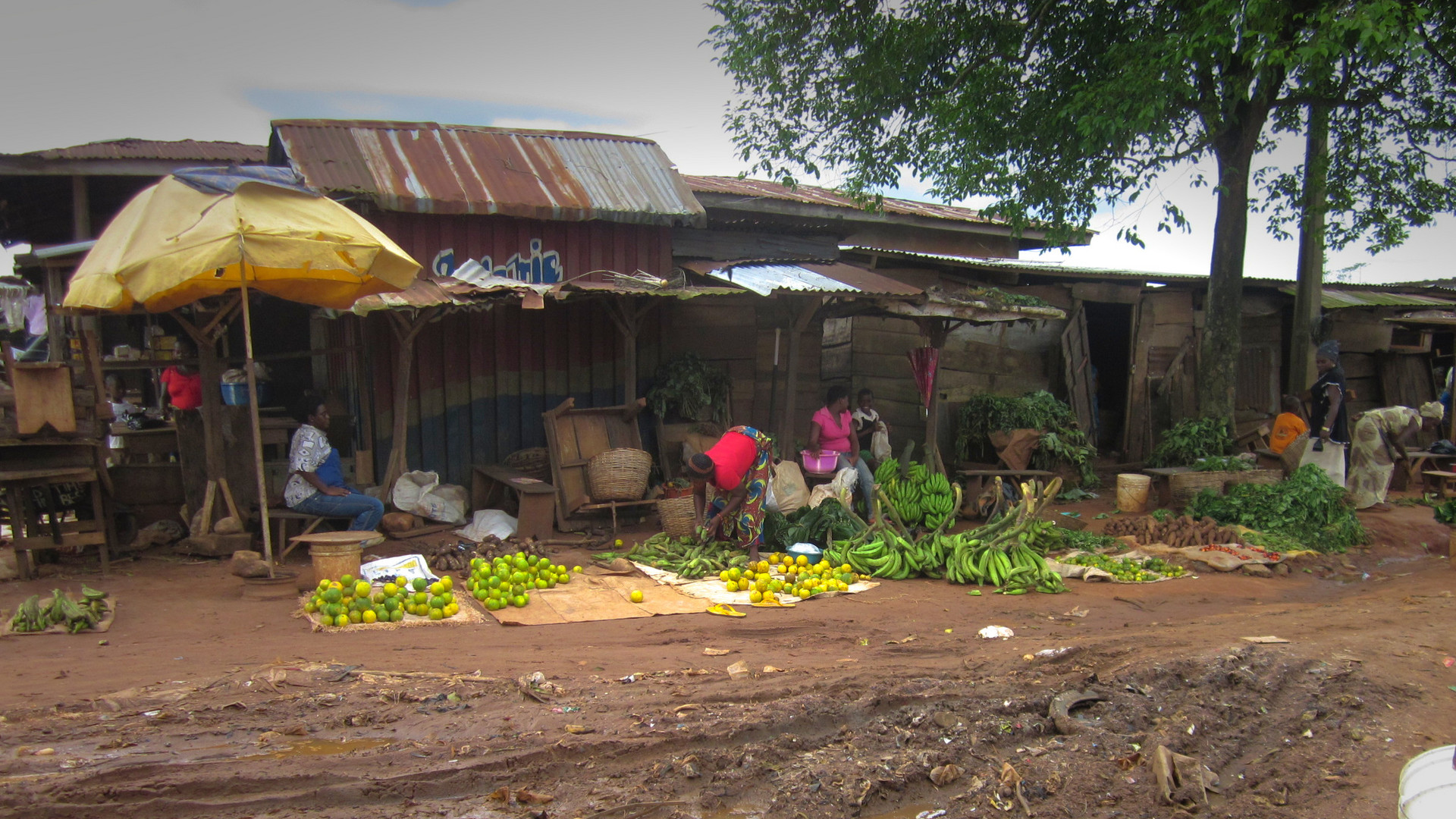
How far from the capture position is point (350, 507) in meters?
8.24

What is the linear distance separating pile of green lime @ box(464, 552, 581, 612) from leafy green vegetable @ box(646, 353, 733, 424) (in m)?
3.13

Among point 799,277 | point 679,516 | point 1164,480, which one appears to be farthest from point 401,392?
point 1164,480

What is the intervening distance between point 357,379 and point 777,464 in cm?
464

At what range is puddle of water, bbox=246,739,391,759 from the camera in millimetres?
4059

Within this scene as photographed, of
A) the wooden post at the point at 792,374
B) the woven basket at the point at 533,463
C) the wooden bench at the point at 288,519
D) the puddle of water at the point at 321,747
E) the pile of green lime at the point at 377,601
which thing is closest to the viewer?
the puddle of water at the point at 321,747

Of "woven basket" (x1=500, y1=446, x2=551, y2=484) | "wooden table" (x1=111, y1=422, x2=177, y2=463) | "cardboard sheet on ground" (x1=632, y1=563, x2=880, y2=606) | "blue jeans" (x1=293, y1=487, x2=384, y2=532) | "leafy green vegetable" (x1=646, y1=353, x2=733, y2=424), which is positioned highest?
"leafy green vegetable" (x1=646, y1=353, x2=733, y2=424)

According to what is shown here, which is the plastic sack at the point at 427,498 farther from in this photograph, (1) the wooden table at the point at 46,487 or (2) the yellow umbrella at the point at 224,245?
(1) the wooden table at the point at 46,487

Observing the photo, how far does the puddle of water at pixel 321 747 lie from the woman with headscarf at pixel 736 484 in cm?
413

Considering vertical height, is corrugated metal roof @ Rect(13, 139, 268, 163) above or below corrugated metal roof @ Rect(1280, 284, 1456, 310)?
above

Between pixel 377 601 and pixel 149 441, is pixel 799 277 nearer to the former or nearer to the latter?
pixel 377 601

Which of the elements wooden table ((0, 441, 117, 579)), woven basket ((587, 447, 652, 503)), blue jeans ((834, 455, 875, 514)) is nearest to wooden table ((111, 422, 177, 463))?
wooden table ((0, 441, 117, 579))

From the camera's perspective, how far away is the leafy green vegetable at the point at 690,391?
10672 millimetres

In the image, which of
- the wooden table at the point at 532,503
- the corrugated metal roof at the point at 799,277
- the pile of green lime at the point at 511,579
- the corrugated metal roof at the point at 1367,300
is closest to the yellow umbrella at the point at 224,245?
the pile of green lime at the point at 511,579

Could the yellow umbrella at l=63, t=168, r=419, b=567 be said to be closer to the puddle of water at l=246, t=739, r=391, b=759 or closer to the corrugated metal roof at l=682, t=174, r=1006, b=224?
the puddle of water at l=246, t=739, r=391, b=759
